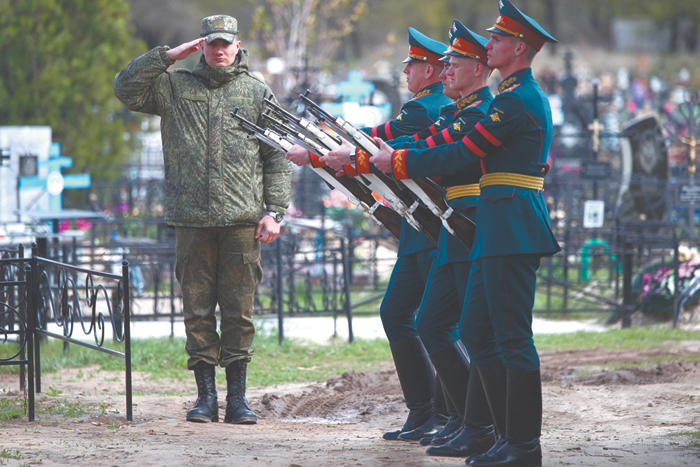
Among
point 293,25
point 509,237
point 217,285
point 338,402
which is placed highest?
point 293,25

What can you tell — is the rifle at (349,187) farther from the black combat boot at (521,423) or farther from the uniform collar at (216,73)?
the black combat boot at (521,423)

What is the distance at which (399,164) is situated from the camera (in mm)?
3463

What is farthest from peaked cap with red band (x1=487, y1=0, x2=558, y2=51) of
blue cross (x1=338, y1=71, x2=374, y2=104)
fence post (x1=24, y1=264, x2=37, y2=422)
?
blue cross (x1=338, y1=71, x2=374, y2=104)

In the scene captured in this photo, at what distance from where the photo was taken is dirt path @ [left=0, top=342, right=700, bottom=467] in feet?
11.3

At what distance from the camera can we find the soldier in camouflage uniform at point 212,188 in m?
4.39

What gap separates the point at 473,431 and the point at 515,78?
162 cm

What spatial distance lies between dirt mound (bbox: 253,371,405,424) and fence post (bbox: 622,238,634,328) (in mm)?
4004

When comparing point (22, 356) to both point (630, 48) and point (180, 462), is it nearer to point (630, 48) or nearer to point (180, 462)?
point (180, 462)

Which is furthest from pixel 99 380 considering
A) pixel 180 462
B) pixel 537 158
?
pixel 537 158

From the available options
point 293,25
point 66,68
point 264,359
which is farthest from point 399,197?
point 293,25

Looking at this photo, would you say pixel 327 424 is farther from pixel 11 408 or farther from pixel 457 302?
pixel 11 408

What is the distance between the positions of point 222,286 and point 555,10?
164 feet

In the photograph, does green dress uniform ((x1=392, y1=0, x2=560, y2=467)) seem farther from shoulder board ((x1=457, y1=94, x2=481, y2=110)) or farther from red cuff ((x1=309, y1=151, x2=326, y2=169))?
red cuff ((x1=309, y1=151, x2=326, y2=169))

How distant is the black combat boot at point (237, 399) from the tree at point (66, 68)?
39.0 feet
